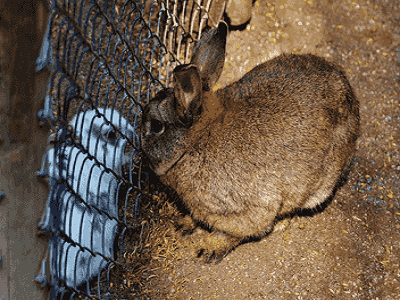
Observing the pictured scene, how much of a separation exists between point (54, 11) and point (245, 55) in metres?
2.61

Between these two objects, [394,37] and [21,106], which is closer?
[21,106]

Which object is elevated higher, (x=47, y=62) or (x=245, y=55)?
(x=47, y=62)

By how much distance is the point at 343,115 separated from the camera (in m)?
2.70

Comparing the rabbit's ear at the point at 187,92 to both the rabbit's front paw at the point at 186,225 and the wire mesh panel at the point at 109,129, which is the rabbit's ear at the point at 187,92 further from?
the rabbit's front paw at the point at 186,225

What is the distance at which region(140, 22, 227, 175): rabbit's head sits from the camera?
2.43 meters

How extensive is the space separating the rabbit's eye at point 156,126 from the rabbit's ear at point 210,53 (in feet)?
1.73

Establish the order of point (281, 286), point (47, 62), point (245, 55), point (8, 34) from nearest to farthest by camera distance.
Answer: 1. point (8, 34)
2. point (47, 62)
3. point (281, 286)
4. point (245, 55)

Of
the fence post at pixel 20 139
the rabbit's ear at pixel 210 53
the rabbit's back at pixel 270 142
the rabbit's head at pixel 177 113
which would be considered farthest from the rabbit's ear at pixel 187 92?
the fence post at pixel 20 139

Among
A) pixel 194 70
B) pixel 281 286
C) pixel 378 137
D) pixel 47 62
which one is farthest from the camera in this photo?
pixel 378 137

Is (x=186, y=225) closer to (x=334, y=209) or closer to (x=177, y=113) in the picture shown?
(x=177, y=113)

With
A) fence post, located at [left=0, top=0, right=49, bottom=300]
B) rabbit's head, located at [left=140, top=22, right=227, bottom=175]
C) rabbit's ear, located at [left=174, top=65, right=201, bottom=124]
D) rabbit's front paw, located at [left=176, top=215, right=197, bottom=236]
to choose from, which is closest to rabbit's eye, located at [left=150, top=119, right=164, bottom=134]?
rabbit's head, located at [left=140, top=22, right=227, bottom=175]

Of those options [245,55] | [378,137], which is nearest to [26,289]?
[245,55]

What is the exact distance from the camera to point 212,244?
9.97 ft

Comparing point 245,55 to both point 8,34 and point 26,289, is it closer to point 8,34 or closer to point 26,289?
point 8,34
